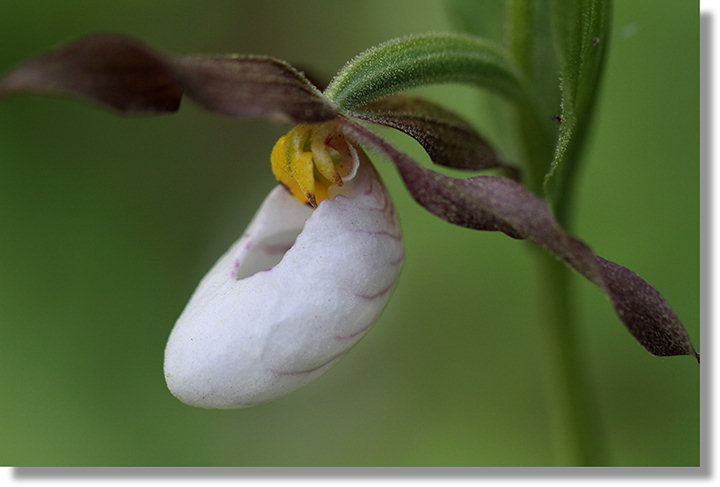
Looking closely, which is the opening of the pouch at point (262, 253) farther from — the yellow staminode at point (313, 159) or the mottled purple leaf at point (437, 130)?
the mottled purple leaf at point (437, 130)

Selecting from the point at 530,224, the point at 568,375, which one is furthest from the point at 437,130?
the point at 568,375

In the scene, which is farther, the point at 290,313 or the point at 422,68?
the point at 422,68

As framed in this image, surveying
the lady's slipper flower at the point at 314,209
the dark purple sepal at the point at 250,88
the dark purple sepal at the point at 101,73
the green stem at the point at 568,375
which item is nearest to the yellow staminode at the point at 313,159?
the lady's slipper flower at the point at 314,209

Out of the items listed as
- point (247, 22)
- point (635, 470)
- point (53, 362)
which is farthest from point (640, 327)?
point (247, 22)

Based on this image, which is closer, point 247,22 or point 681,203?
point 681,203

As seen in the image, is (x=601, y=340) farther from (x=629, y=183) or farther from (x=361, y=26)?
(x=361, y=26)

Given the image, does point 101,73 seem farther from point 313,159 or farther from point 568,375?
point 568,375
